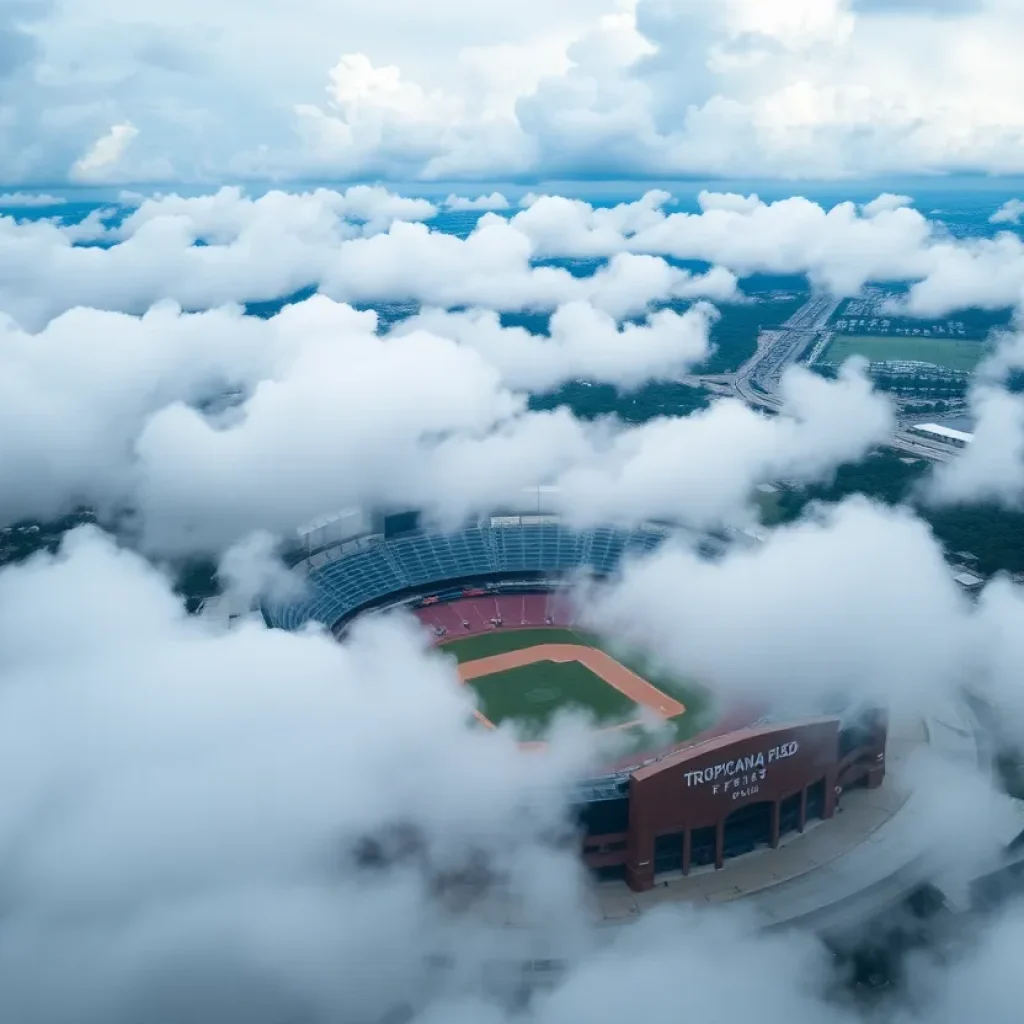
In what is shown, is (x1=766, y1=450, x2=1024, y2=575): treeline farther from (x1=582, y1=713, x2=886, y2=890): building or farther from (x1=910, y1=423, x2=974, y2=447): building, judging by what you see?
(x1=582, y1=713, x2=886, y2=890): building

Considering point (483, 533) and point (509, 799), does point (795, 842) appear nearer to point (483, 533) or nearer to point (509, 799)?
point (509, 799)

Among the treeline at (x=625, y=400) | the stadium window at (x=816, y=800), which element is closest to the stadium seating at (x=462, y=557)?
the stadium window at (x=816, y=800)

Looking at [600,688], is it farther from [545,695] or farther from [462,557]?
[462,557]

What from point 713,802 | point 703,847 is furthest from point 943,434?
point 703,847

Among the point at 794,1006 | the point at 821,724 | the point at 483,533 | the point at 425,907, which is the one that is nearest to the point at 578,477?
the point at 483,533

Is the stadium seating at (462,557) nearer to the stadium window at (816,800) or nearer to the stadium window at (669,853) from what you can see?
the stadium window at (816,800)

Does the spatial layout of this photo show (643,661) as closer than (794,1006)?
No

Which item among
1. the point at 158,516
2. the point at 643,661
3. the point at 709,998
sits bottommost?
the point at 643,661
